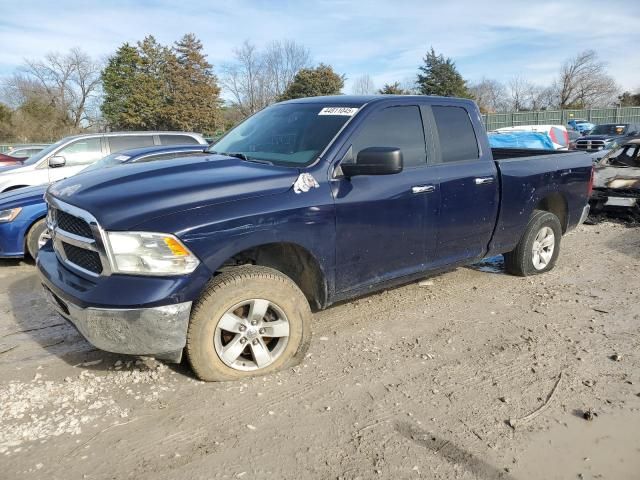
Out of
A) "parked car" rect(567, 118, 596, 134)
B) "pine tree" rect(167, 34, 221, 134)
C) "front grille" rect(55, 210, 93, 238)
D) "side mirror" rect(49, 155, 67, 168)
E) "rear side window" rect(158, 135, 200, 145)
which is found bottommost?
"front grille" rect(55, 210, 93, 238)

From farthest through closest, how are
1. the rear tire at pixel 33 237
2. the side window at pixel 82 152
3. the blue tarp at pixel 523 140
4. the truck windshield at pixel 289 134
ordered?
the blue tarp at pixel 523 140 < the side window at pixel 82 152 < the rear tire at pixel 33 237 < the truck windshield at pixel 289 134

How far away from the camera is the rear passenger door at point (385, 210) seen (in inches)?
141

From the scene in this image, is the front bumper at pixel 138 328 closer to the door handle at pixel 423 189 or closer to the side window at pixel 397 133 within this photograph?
the side window at pixel 397 133

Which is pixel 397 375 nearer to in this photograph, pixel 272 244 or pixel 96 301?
pixel 272 244

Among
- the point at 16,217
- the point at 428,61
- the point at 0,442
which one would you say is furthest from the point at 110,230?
the point at 428,61

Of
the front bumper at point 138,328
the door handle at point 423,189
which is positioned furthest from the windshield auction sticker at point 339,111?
the front bumper at point 138,328

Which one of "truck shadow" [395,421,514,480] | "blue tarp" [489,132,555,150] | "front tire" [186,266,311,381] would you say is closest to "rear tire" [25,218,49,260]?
"front tire" [186,266,311,381]

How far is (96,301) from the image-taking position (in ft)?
9.24

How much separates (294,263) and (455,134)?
203 cm

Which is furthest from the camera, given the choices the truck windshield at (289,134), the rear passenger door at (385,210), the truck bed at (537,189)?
the truck bed at (537,189)

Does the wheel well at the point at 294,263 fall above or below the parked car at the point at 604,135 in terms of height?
below

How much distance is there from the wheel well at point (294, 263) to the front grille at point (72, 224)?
885 mm

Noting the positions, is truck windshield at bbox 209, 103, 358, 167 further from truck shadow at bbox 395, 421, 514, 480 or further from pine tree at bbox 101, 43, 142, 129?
pine tree at bbox 101, 43, 142, 129

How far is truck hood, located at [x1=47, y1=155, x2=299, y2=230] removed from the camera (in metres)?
2.85
